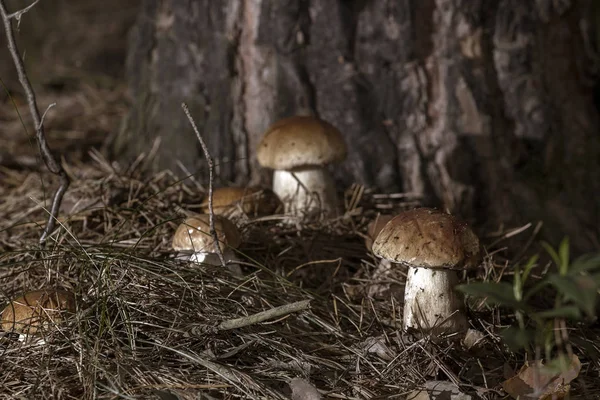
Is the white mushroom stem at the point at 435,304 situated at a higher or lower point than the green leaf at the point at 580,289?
lower

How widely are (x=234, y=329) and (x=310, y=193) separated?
1177 mm

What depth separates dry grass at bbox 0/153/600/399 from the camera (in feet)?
6.07

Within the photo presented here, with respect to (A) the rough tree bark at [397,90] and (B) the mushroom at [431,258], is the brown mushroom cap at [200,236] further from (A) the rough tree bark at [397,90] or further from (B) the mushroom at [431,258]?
(A) the rough tree bark at [397,90]

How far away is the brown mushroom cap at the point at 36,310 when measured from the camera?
201cm

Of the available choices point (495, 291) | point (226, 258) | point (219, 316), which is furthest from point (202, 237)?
point (495, 291)

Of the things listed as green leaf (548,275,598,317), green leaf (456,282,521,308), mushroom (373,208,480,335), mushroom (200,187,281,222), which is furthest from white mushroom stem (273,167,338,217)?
green leaf (548,275,598,317)

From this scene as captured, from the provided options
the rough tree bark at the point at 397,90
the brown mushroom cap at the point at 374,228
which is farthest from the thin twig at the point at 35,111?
the brown mushroom cap at the point at 374,228

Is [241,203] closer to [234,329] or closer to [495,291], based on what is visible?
[234,329]

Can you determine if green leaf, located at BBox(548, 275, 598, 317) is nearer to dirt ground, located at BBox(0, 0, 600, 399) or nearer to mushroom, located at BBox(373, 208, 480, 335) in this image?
dirt ground, located at BBox(0, 0, 600, 399)

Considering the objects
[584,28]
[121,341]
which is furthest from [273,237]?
[584,28]

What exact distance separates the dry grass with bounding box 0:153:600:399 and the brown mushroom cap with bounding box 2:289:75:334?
0.19 ft

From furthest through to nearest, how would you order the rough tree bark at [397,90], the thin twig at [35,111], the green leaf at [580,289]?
the rough tree bark at [397,90]
the thin twig at [35,111]
the green leaf at [580,289]

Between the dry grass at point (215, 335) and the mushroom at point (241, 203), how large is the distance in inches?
8.6

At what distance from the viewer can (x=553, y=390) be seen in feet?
6.08
